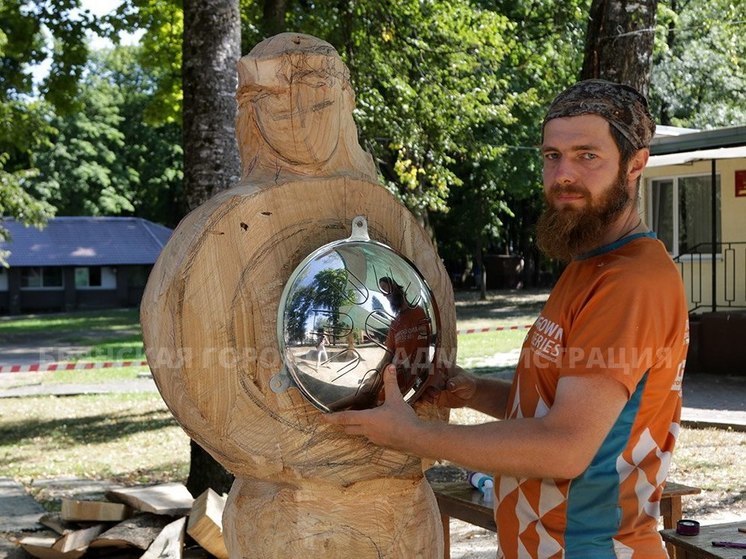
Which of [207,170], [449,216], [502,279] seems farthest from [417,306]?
[502,279]

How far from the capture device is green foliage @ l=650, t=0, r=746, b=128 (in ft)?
63.1

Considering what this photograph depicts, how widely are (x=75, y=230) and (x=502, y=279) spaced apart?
15.7 metres

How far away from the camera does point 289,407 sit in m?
1.99

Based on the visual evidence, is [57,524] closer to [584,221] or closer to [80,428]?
[584,221]

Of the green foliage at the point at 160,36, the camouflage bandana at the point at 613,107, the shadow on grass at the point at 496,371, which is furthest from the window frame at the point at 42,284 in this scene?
the camouflage bandana at the point at 613,107

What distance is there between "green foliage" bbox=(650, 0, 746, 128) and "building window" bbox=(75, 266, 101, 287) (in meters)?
20.7

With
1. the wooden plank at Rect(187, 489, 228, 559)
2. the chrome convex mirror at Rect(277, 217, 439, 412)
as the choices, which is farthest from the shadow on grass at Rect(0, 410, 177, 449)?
the chrome convex mirror at Rect(277, 217, 439, 412)

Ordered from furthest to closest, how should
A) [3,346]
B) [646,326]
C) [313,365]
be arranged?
1. [3,346]
2. [313,365]
3. [646,326]

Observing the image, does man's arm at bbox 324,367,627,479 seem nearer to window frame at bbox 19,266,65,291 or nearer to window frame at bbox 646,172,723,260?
window frame at bbox 646,172,723,260

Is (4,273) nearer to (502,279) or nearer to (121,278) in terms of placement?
(121,278)

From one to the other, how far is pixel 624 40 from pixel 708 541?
9.78ft

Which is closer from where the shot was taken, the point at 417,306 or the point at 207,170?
the point at 417,306

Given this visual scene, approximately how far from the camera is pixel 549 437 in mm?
1683

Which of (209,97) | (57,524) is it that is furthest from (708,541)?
(209,97)
